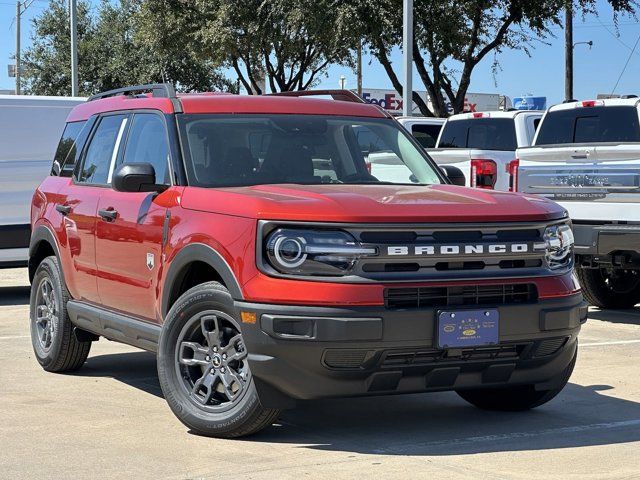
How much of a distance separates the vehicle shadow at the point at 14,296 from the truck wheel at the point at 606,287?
19.9ft

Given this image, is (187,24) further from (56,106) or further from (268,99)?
(268,99)

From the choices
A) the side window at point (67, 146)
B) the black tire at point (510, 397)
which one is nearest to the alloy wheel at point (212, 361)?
the black tire at point (510, 397)

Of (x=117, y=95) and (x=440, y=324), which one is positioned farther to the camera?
(x=117, y=95)

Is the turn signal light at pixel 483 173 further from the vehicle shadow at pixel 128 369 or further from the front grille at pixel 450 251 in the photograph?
the front grille at pixel 450 251

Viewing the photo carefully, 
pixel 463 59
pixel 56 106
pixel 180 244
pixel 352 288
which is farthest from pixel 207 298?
pixel 463 59

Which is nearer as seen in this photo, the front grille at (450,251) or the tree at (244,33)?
the front grille at (450,251)

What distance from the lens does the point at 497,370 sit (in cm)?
648

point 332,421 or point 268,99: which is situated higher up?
point 268,99

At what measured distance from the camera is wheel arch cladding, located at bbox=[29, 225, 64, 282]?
8781 mm

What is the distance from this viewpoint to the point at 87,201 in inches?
323

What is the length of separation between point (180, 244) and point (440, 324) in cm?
156

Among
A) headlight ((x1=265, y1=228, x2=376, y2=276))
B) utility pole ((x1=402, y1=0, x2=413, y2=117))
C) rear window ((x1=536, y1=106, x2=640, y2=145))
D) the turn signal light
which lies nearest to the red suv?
headlight ((x1=265, y1=228, x2=376, y2=276))

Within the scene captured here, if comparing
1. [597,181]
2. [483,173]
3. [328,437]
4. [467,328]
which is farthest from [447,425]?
[483,173]

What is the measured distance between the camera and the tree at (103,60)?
168 feet
